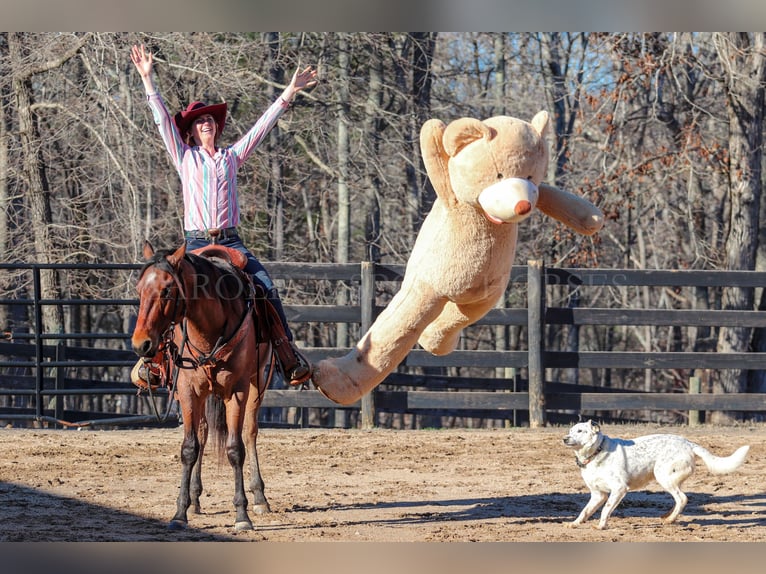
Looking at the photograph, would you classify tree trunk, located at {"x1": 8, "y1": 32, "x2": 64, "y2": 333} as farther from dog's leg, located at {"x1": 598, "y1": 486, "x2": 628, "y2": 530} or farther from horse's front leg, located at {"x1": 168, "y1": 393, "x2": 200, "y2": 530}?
dog's leg, located at {"x1": 598, "y1": 486, "x2": 628, "y2": 530}

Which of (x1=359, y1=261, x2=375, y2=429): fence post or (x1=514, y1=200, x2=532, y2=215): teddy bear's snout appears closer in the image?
(x1=514, y1=200, x2=532, y2=215): teddy bear's snout

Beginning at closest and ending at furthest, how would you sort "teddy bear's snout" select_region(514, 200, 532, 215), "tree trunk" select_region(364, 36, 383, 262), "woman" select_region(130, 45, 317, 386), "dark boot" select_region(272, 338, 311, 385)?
"teddy bear's snout" select_region(514, 200, 532, 215) → "dark boot" select_region(272, 338, 311, 385) → "woman" select_region(130, 45, 317, 386) → "tree trunk" select_region(364, 36, 383, 262)

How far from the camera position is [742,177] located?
538 inches

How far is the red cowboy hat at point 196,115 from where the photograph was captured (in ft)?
20.9

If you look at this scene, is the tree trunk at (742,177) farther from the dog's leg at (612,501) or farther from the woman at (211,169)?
the woman at (211,169)

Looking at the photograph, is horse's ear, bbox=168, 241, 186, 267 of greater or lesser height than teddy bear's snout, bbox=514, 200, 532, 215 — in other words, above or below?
below

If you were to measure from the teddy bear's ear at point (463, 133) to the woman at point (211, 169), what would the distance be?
1.51m

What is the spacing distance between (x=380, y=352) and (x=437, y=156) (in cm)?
116

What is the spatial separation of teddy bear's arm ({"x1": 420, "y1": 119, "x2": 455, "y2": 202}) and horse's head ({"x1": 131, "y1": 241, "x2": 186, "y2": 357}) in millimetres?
1382

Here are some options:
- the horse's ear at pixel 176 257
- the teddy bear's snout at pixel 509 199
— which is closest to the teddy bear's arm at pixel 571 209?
the teddy bear's snout at pixel 509 199

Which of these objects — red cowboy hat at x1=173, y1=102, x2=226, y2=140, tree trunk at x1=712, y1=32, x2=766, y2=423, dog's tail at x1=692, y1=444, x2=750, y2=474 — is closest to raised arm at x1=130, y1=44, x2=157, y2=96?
red cowboy hat at x1=173, y1=102, x2=226, y2=140

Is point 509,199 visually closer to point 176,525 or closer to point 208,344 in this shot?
point 208,344

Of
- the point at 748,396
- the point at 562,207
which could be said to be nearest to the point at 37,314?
the point at 562,207

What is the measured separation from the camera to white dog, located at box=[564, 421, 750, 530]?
585cm
